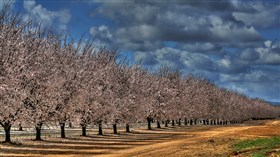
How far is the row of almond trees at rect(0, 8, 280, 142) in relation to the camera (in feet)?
134

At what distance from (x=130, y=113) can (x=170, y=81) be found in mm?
42825

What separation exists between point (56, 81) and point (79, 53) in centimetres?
1603

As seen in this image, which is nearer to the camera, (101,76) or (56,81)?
(56,81)

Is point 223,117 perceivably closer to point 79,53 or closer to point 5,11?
point 79,53

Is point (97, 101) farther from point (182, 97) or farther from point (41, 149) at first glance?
point (182, 97)

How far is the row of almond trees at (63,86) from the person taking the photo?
40828 millimetres

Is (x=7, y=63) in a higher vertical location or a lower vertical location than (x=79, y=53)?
lower

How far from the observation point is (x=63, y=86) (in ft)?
171

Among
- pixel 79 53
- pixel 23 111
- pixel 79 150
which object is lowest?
pixel 79 150

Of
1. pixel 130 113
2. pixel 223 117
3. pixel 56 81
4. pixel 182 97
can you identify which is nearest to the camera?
pixel 56 81

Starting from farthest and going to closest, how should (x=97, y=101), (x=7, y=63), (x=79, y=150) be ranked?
(x=97, y=101) < (x=79, y=150) < (x=7, y=63)

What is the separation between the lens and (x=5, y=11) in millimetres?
44344

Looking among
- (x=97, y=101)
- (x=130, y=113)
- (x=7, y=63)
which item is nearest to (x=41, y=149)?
(x=7, y=63)

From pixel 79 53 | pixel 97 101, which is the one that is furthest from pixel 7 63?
pixel 79 53
